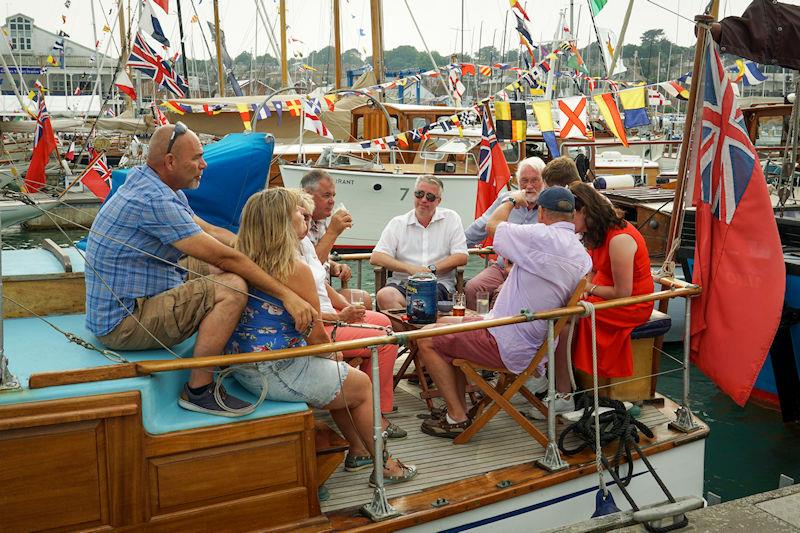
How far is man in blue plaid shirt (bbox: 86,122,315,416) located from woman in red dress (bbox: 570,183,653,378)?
200cm

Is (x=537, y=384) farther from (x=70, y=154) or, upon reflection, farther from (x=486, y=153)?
(x=70, y=154)

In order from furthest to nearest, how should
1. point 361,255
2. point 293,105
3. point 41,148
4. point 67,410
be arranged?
1. point 293,105
2. point 41,148
3. point 361,255
4. point 67,410

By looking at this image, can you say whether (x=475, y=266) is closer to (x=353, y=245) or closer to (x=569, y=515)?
(x=353, y=245)

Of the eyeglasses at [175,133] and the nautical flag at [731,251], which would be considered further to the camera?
the nautical flag at [731,251]

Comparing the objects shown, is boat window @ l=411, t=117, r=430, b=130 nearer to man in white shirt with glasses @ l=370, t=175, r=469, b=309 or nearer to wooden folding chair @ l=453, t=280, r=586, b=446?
man in white shirt with glasses @ l=370, t=175, r=469, b=309

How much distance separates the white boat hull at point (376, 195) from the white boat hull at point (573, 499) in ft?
43.5

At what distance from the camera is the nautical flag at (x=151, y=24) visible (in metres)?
Answer: 13.9

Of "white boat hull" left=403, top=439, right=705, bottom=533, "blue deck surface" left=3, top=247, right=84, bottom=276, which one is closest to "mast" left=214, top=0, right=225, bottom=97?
"blue deck surface" left=3, top=247, right=84, bottom=276

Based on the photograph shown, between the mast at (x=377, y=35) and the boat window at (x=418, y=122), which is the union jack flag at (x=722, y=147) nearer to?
the boat window at (x=418, y=122)

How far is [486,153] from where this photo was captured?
402 inches

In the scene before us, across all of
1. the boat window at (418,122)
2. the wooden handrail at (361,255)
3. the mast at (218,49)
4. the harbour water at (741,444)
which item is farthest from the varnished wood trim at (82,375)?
the mast at (218,49)

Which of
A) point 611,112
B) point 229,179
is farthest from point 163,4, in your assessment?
point 229,179

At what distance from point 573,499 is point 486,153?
21.1ft

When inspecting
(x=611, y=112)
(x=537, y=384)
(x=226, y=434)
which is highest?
(x=611, y=112)
